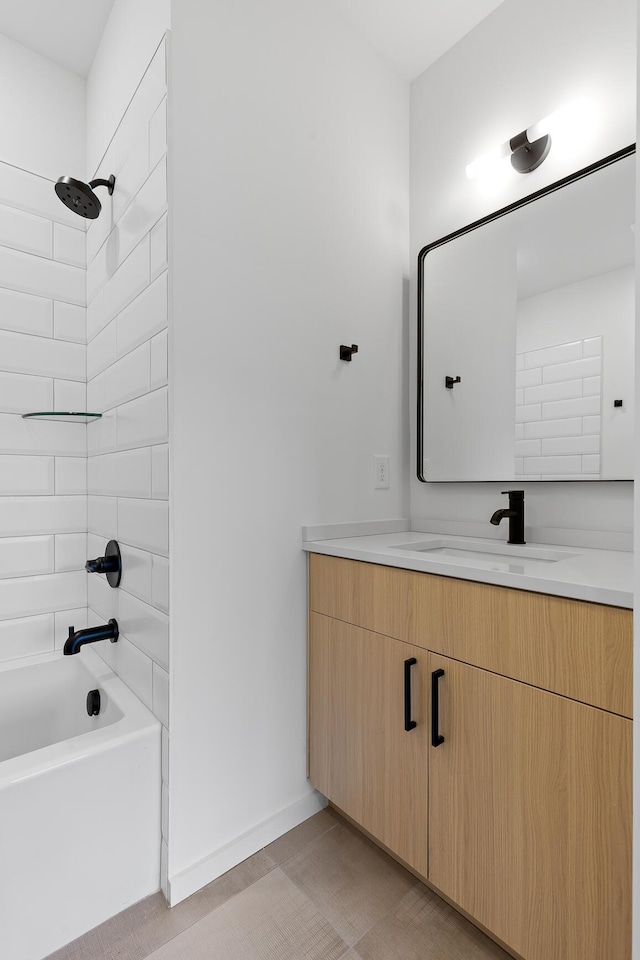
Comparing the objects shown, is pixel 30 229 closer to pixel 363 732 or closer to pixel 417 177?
pixel 417 177

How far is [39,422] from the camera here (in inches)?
70.8

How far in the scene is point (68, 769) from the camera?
1.15m

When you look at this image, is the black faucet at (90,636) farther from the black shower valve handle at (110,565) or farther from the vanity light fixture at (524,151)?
the vanity light fixture at (524,151)

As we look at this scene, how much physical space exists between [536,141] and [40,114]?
170 cm

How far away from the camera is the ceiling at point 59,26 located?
1578 millimetres

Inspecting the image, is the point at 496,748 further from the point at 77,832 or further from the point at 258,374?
the point at 258,374

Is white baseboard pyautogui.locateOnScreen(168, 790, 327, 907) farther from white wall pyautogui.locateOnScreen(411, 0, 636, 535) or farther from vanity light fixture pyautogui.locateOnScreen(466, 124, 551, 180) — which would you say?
vanity light fixture pyautogui.locateOnScreen(466, 124, 551, 180)

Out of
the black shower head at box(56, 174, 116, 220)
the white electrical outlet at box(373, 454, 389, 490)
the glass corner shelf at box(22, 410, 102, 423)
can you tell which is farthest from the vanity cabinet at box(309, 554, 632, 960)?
the black shower head at box(56, 174, 116, 220)

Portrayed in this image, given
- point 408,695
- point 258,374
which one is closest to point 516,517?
point 408,695

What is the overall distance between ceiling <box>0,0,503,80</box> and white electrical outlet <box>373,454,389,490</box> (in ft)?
4.83

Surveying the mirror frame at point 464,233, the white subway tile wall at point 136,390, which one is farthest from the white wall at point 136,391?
the mirror frame at point 464,233

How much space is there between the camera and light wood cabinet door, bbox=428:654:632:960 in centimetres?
87

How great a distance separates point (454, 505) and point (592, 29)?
143cm

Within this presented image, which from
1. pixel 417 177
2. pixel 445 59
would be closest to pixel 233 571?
pixel 417 177
